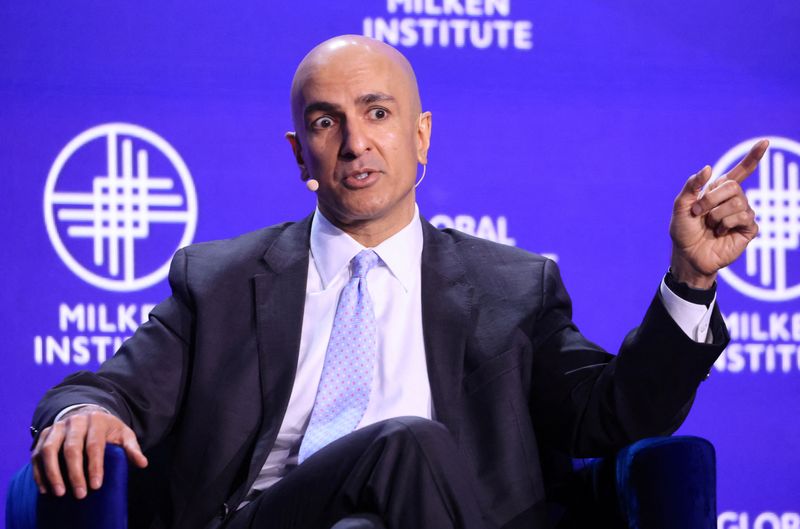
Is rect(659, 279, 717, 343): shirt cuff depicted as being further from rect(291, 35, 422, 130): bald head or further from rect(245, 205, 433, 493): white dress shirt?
rect(291, 35, 422, 130): bald head

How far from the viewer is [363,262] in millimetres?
2139

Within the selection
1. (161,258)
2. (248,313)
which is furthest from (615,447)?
(161,258)

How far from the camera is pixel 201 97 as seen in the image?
2.81 m

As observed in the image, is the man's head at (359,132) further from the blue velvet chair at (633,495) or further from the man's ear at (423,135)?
the blue velvet chair at (633,495)

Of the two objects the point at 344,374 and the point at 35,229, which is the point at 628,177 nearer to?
the point at 344,374

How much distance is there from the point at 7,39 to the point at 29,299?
67 centimetres

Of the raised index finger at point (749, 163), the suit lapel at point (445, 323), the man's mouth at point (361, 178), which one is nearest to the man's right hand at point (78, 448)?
the suit lapel at point (445, 323)

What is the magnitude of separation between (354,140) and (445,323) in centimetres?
40

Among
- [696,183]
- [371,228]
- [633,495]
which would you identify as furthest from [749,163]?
[371,228]

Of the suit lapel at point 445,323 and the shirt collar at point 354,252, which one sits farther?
the shirt collar at point 354,252

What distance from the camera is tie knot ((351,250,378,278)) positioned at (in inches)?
84.0

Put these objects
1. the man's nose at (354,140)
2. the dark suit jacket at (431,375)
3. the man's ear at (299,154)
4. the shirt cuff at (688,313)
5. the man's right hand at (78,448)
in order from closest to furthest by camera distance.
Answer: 1. the man's right hand at (78,448)
2. the shirt cuff at (688,313)
3. the dark suit jacket at (431,375)
4. the man's nose at (354,140)
5. the man's ear at (299,154)

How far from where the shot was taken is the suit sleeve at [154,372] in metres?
2.00

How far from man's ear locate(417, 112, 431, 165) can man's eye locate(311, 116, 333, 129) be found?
0.69 feet
